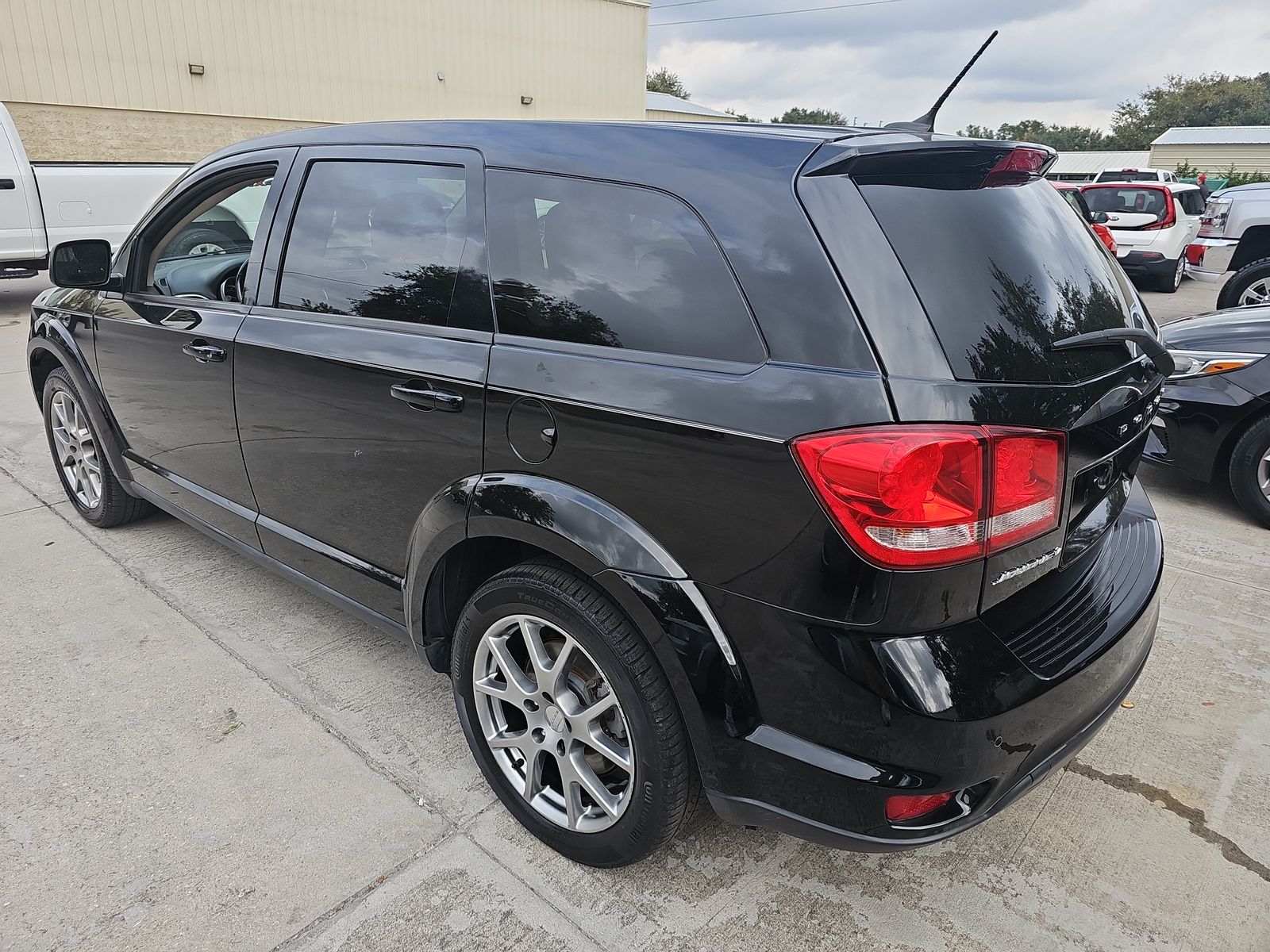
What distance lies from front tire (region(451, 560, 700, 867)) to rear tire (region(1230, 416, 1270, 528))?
386cm

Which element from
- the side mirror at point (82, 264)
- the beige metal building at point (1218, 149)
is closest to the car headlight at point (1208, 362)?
the side mirror at point (82, 264)

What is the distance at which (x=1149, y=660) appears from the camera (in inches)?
124

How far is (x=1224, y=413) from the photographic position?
438 centimetres

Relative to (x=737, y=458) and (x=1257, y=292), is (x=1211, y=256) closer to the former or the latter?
(x=1257, y=292)

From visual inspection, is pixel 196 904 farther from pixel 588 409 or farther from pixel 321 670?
pixel 588 409

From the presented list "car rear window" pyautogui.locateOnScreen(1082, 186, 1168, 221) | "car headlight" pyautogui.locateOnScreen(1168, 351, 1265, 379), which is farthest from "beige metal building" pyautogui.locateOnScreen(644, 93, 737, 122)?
"car headlight" pyautogui.locateOnScreen(1168, 351, 1265, 379)

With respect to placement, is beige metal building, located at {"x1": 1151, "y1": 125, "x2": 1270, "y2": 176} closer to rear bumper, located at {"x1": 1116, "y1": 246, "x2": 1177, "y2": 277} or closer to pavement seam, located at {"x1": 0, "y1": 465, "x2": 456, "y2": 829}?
rear bumper, located at {"x1": 1116, "y1": 246, "x2": 1177, "y2": 277}

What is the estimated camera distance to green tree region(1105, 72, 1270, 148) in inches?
2665

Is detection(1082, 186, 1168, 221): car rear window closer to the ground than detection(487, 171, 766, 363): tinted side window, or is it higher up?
higher up

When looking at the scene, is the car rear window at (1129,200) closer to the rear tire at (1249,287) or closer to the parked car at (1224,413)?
the rear tire at (1249,287)

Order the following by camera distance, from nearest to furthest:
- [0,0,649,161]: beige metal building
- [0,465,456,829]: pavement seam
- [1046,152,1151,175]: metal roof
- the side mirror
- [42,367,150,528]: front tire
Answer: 1. [0,465,456,829]: pavement seam
2. the side mirror
3. [42,367,150,528]: front tire
4. [0,0,649,161]: beige metal building
5. [1046,152,1151,175]: metal roof

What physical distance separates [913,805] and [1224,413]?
3748 mm

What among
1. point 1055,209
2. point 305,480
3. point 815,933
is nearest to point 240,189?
point 305,480

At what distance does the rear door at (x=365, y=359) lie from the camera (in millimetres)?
2262
